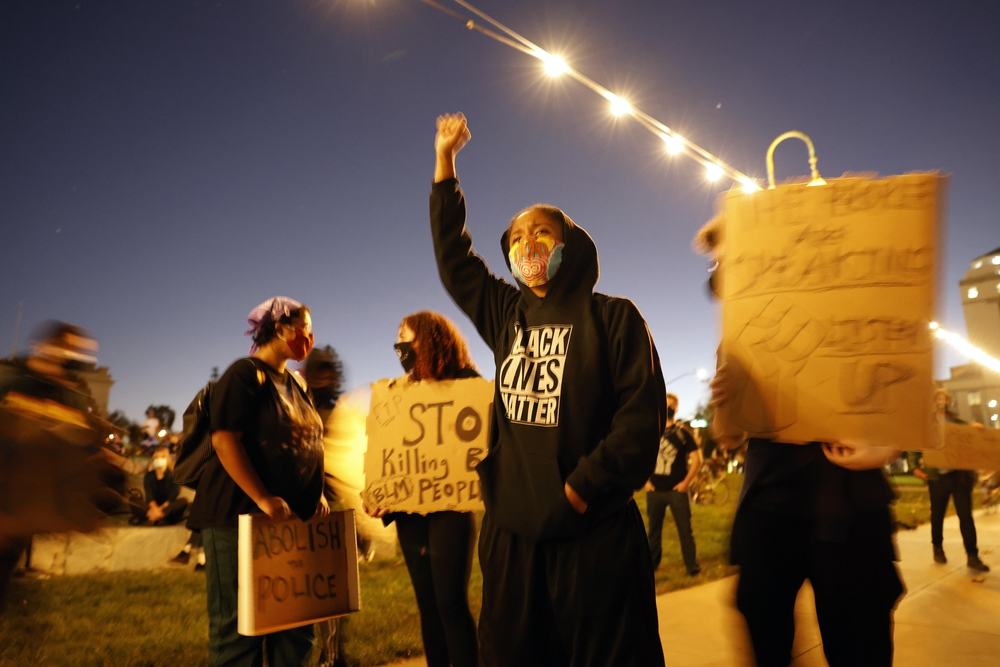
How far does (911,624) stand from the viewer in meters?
4.79

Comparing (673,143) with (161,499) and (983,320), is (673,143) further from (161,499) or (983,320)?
(983,320)

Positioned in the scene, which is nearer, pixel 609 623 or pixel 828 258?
pixel 609 623

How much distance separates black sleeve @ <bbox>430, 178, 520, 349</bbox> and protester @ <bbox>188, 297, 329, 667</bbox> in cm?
99

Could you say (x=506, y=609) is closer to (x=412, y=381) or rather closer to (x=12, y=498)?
(x=12, y=498)

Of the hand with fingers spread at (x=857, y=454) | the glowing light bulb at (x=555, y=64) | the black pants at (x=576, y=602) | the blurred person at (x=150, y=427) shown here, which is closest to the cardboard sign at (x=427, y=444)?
the black pants at (x=576, y=602)

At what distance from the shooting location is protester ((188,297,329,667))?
9.04 ft

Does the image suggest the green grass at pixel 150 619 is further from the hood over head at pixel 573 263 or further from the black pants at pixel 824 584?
the hood over head at pixel 573 263

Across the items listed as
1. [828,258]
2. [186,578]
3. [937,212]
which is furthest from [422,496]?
[186,578]

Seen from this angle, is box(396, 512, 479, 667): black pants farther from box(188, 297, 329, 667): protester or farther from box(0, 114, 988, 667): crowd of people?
box(0, 114, 988, 667): crowd of people

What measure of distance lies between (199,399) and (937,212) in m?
2.74

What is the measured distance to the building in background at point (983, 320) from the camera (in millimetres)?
65062

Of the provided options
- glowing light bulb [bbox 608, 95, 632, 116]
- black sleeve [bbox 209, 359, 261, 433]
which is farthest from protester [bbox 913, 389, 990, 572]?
black sleeve [bbox 209, 359, 261, 433]

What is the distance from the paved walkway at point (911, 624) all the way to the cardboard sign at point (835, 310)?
74 centimetres

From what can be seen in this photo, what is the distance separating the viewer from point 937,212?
81.6 inches
